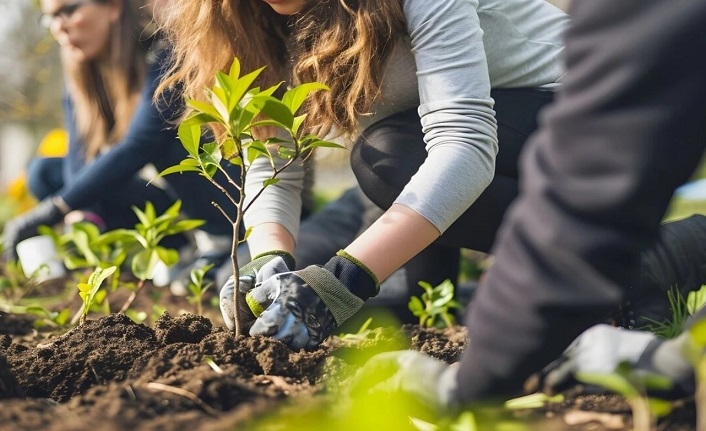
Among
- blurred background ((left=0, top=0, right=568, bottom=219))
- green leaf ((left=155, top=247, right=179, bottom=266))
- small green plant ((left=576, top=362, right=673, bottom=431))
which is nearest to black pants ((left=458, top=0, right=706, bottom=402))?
small green plant ((left=576, top=362, right=673, bottom=431))

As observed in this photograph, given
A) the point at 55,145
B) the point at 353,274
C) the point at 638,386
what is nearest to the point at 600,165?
the point at 638,386

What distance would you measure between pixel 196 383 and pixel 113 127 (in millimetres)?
2704

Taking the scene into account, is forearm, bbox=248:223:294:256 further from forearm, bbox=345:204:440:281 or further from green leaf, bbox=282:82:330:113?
green leaf, bbox=282:82:330:113

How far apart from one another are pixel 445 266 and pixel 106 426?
163 cm

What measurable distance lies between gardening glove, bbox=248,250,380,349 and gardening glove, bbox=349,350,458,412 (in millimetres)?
339

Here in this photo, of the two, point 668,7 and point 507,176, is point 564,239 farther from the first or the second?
point 507,176

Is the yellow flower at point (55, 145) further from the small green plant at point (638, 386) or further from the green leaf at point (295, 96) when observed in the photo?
the small green plant at point (638, 386)

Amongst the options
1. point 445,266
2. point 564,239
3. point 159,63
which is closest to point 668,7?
point 564,239

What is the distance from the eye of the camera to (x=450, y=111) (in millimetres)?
1730

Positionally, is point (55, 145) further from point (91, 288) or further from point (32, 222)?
point (91, 288)

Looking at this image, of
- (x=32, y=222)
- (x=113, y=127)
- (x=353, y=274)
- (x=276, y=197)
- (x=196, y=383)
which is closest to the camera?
(x=196, y=383)

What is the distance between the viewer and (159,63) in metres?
3.21

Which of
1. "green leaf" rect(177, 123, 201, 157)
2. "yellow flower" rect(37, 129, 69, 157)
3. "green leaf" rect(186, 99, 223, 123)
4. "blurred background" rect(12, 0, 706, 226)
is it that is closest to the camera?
"green leaf" rect(186, 99, 223, 123)

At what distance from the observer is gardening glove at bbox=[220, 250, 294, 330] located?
5.16 ft
